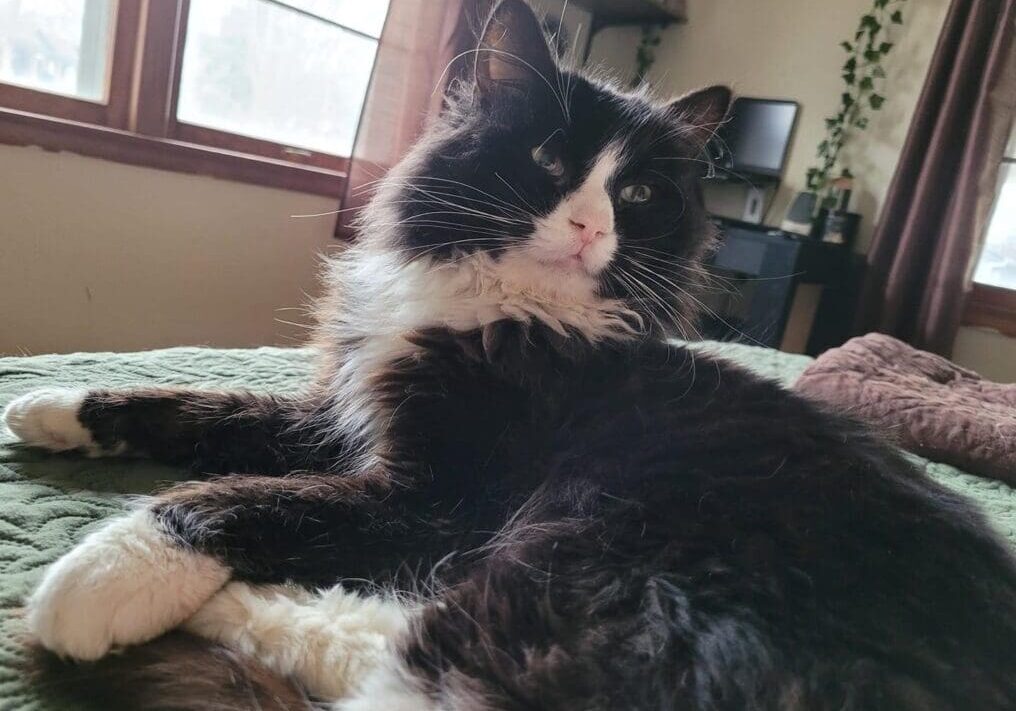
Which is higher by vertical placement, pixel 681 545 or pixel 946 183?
pixel 946 183

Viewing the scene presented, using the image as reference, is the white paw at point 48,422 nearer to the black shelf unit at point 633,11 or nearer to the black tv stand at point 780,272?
the black tv stand at point 780,272

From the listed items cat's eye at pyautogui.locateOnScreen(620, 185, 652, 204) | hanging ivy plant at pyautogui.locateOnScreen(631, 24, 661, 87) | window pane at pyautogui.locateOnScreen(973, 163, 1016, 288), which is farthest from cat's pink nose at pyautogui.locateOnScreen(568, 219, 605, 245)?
hanging ivy plant at pyautogui.locateOnScreen(631, 24, 661, 87)

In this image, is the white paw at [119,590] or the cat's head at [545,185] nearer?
the white paw at [119,590]

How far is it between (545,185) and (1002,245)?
317 cm

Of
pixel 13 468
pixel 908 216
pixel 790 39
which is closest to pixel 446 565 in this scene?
pixel 13 468

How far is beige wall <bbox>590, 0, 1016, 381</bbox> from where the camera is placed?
3303 mm

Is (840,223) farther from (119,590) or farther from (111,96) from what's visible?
(119,590)

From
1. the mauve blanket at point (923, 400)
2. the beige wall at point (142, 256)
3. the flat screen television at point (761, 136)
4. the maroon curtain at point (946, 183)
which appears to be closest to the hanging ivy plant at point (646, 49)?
the flat screen television at point (761, 136)

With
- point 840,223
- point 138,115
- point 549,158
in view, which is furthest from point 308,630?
→ point 840,223

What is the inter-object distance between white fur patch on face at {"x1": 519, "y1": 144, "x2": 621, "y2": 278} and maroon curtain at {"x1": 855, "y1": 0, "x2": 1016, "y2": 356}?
8.78ft

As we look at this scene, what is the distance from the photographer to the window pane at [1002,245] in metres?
3.20

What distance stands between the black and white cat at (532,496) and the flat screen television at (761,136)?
108 inches

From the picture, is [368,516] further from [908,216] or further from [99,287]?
[908,216]

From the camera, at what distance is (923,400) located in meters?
1.66
